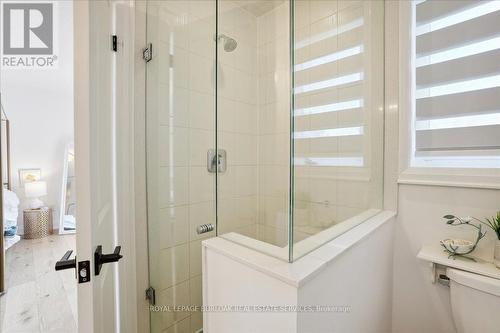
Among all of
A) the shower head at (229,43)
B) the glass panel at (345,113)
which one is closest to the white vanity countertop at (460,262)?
the glass panel at (345,113)

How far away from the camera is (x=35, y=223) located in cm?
319

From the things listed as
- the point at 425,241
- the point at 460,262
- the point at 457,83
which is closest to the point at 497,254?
the point at 460,262

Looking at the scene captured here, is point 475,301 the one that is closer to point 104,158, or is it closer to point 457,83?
point 457,83

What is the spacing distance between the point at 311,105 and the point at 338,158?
35 cm

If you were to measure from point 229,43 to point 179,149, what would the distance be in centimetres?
82

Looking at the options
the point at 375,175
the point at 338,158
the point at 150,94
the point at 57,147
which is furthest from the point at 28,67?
the point at 375,175

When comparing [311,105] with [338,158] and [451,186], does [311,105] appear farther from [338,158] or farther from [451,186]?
[451,186]

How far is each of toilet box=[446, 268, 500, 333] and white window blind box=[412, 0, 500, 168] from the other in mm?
529

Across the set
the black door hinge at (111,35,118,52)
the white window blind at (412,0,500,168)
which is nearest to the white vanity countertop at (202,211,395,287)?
the white window blind at (412,0,500,168)

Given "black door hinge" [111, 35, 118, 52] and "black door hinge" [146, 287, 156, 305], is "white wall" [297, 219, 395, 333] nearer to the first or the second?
"black door hinge" [146, 287, 156, 305]

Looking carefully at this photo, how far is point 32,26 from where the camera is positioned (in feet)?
6.59

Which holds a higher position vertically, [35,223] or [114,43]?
[114,43]

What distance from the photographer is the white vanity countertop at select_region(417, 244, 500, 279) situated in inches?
37.7

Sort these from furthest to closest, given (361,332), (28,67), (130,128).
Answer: (28,67) → (130,128) → (361,332)
